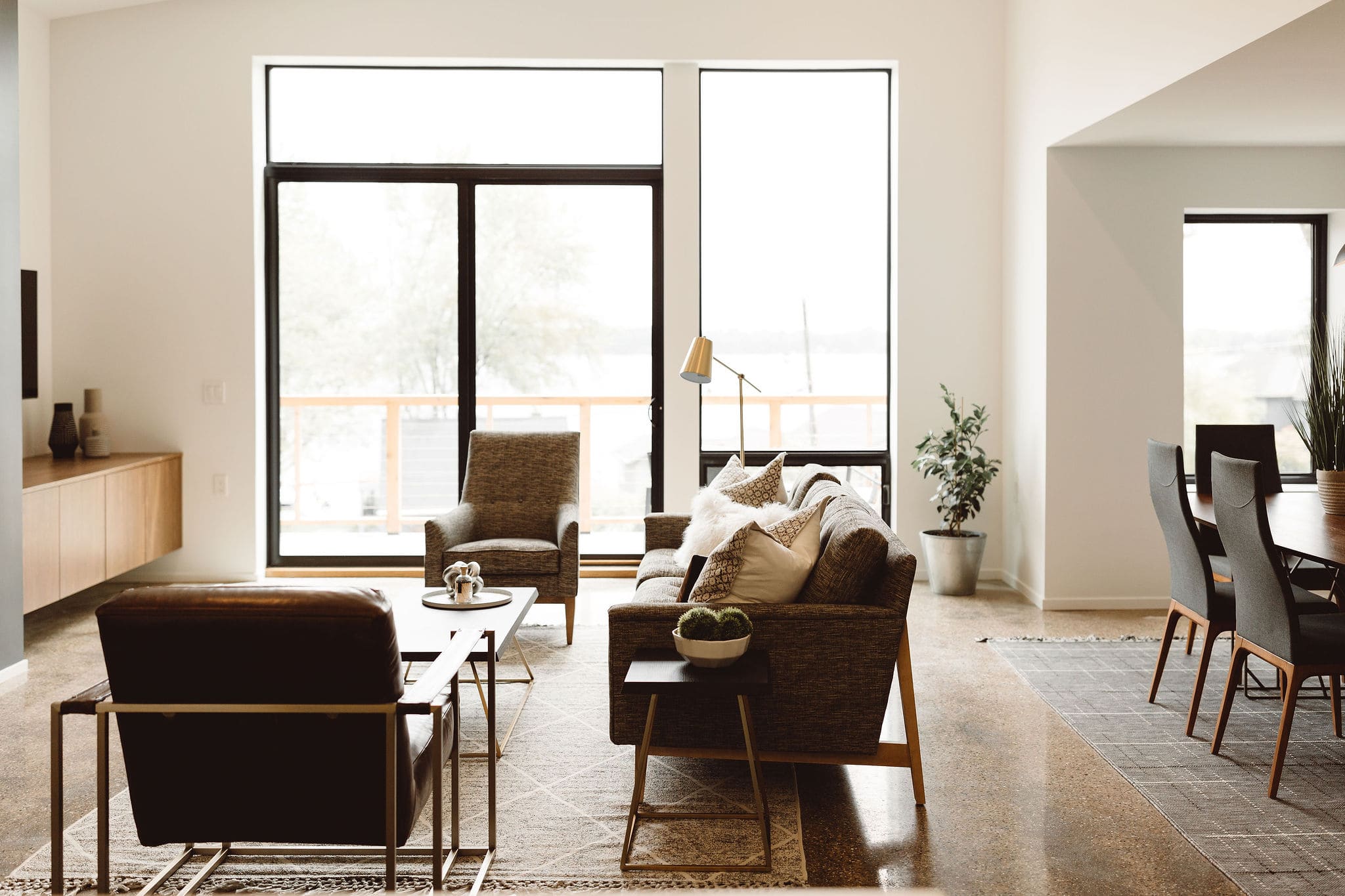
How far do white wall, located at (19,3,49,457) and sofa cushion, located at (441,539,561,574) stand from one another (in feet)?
9.03

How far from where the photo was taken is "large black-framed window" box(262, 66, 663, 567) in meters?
6.09

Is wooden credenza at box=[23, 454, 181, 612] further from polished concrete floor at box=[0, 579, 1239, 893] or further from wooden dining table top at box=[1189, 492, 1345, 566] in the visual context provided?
wooden dining table top at box=[1189, 492, 1345, 566]

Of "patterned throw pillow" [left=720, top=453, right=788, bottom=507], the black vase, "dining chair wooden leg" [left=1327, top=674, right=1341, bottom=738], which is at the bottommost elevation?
"dining chair wooden leg" [left=1327, top=674, right=1341, bottom=738]

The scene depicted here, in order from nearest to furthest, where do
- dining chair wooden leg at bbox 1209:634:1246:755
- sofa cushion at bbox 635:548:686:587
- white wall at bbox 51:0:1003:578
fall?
dining chair wooden leg at bbox 1209:634:1246:755 → sofa cushion at bbox 635:548:686:587 → white wall at bbox 51:0:1003:578

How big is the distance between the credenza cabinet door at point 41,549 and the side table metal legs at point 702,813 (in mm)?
3036

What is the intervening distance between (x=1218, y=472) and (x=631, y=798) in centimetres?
202

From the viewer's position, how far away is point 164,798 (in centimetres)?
205

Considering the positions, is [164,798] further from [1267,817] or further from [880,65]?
[880,65]

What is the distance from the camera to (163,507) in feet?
18.7

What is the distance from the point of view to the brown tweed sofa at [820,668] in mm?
2803

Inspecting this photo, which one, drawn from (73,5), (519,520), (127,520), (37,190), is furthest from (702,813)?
(73,5)

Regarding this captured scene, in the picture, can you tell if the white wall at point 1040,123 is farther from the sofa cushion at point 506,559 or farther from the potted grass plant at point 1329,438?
the sofa cushion at point 506,559

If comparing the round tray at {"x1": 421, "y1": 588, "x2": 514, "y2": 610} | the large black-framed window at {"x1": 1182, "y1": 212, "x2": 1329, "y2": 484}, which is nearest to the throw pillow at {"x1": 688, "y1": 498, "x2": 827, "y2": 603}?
the round tray at {"x1": 421, "y1": 588, "x2": 514, "y2": 610}

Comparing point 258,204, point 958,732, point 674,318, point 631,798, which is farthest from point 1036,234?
point 258,204
